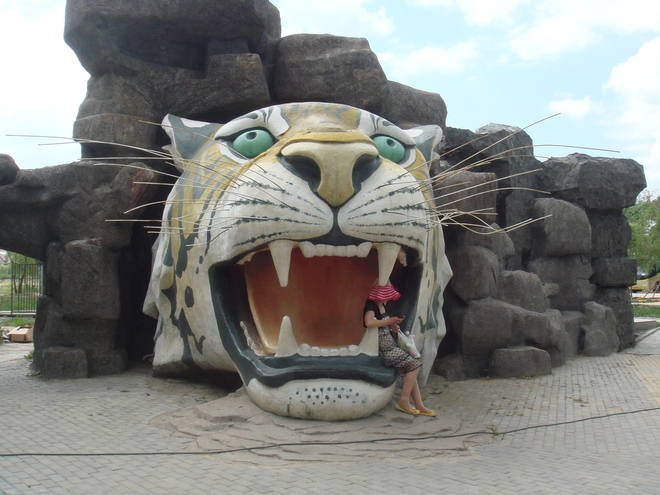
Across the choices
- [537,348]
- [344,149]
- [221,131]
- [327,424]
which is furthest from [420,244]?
[537,348]

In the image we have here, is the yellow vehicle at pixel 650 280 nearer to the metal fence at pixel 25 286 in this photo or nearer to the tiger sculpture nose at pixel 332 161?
the metal fence at pixel 25 286

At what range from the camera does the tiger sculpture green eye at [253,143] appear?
4043 mm

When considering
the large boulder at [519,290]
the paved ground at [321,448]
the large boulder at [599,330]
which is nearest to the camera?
the paved ground at [321,448]

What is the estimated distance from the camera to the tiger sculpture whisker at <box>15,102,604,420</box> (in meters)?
3.39

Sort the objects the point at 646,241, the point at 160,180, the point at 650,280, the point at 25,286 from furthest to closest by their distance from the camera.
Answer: the point at 650,280
the point at 646,241
the point at 25,286
the point at 160,180

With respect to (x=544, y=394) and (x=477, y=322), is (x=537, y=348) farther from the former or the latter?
(x=544, y=394)

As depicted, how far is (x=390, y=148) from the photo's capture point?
13.8ft

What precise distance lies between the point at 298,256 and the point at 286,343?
25.2 inches

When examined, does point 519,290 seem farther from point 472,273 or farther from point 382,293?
point 382,293

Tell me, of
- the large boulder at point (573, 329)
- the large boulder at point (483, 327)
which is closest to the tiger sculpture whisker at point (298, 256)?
the large boulder at point (483, 327)

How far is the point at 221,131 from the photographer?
4219 millimetres

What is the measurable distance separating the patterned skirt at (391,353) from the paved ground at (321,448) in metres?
0.40

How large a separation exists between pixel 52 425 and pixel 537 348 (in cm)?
436

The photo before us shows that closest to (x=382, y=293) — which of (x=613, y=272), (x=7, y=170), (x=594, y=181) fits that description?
(x=7, y=170)
